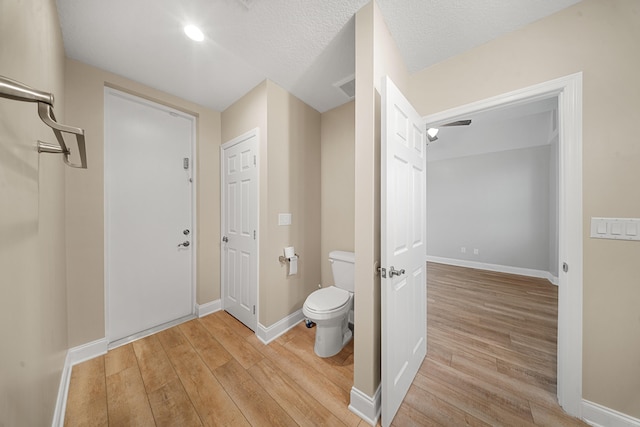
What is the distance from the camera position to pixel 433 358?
1.71 metres

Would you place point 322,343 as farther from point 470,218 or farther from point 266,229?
point 470,218

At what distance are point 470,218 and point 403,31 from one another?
4178 mm

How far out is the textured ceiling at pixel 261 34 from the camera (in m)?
1.22

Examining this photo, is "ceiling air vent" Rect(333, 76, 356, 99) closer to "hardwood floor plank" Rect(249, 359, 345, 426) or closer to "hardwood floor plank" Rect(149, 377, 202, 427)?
"hardwood floor plank" Rect(249, 359, 345, 426)

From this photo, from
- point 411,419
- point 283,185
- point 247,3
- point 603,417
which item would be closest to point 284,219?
point 283,185

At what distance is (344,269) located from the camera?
2.04 meters

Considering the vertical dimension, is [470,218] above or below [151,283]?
above

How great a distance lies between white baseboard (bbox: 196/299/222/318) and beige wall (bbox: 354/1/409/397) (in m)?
1.88

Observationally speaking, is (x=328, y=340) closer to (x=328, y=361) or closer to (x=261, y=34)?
(x=328, y=361)

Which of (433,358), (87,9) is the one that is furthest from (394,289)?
(87,9)

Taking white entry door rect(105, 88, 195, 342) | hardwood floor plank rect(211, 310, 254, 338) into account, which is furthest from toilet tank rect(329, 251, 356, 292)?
white entry door rect(105, 88, 195, 342)

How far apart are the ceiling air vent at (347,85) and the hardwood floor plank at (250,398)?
2.58m

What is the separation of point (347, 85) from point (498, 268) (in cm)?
451

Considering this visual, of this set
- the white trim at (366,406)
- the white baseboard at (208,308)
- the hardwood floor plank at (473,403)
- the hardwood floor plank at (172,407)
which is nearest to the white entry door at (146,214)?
the white baseboard at (208,308)
